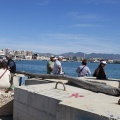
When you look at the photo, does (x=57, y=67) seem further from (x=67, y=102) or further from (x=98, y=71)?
(x=67, y=102)

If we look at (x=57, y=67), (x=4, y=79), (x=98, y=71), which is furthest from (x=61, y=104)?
(x=57, y=67)

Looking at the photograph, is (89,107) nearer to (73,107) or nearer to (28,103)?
(73,107)

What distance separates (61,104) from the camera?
576 centimetres

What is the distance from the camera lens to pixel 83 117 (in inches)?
206

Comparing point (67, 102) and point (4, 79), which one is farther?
point (4, 79)

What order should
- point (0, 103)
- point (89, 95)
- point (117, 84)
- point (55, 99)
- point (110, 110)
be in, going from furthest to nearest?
point (117, 84) → point (0, 103) → point (89, 95) → point (55, 99) → point (110, 110)

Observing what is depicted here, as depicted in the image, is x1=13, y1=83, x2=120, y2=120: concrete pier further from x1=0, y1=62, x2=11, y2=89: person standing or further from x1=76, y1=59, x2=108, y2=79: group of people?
x1=76, y1=59, x2=108, y2=79: group of people

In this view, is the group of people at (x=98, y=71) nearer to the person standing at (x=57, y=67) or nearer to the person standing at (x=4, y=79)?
the person standing at (x=57, y=67)

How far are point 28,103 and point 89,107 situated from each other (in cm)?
199

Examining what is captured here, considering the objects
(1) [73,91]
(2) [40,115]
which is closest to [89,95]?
(1) [73,91]

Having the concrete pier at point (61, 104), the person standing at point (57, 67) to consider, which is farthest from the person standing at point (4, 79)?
the concrete pier at point (61, 104)

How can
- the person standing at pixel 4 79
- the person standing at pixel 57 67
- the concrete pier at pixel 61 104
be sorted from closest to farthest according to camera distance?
the concrete pier at pixel 61 104 < the person standing at pixel 4 79 < the person standing at pixel 57 67

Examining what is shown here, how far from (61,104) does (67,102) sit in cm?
13

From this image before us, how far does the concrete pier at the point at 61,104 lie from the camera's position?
5.20 metres
